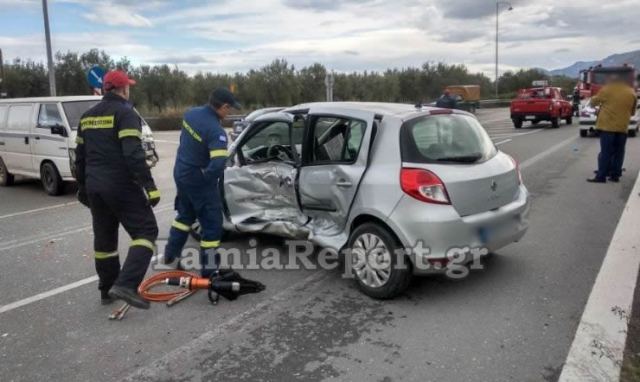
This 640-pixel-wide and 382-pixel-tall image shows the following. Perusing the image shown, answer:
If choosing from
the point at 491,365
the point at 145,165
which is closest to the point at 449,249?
the point at 491,365

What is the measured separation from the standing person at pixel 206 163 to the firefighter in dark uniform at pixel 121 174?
52 centimetres

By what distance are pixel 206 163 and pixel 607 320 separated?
339cm

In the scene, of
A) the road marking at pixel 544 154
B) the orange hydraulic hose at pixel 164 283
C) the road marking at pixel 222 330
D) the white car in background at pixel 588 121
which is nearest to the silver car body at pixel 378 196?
the road marking at pixel 222 330

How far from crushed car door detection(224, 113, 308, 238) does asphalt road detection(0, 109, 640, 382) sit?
49 centimetres

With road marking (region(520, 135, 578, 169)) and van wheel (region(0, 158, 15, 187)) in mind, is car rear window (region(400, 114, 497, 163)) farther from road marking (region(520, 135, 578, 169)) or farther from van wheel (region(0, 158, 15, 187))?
van wheel (region(0, 158, 15, 187))

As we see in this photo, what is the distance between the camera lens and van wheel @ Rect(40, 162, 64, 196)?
10.3 metres

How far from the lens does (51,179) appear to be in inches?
410

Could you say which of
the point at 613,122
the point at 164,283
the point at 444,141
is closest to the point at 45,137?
the point at 164,283

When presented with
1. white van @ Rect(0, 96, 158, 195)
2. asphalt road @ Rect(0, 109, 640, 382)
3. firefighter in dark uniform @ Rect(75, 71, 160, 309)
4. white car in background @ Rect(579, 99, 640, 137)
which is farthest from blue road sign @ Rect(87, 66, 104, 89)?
white car in background @ Rect(579, 99, 640, 137)

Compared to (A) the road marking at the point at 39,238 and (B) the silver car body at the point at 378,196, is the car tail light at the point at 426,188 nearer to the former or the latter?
(B) the silver car body at the point at 378,196

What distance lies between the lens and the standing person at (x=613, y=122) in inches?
369

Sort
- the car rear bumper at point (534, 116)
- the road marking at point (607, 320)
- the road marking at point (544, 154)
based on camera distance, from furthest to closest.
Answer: the car rear bumper at point (534, 116) < the road marking at point (544, 154) < the road marking at point (607, 320)

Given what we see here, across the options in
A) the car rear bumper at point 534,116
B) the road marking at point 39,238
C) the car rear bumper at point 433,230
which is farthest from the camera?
the car rear bumper at point 534,116

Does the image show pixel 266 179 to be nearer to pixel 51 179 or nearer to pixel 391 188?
pixel 391 188
